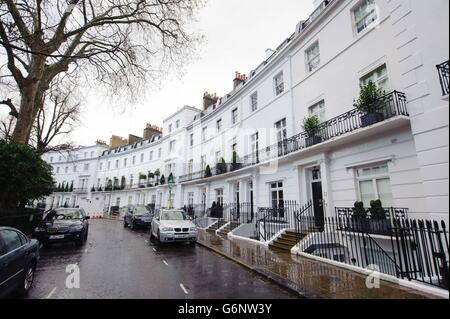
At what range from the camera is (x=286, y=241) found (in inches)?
375

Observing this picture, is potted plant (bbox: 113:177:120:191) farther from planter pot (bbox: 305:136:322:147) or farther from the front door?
planter pot (bbox: 305:136:322:147)

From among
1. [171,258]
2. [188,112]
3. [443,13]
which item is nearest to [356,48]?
[443,13]

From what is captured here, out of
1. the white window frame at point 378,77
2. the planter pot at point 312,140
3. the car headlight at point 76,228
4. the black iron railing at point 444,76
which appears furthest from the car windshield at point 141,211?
the black iron railing at point 444,76

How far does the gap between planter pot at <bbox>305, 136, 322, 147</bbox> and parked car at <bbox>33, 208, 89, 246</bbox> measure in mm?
10868

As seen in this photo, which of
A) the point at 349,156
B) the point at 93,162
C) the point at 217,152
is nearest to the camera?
the point at 349,156

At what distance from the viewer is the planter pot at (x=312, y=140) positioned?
10.0 metres

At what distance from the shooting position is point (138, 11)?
34.7 ft

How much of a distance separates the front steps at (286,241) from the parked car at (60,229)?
843cm

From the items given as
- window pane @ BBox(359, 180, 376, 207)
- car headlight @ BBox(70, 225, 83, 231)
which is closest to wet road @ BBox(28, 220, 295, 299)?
car headlight @ BBox(70, 225, 83, 231)

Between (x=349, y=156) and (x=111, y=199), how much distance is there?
39.6m

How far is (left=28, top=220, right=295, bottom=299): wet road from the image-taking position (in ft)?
15.6

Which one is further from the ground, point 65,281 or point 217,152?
point 217,152

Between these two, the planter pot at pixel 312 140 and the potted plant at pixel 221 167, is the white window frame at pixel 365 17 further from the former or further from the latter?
the potted plant at pixel 221 167
